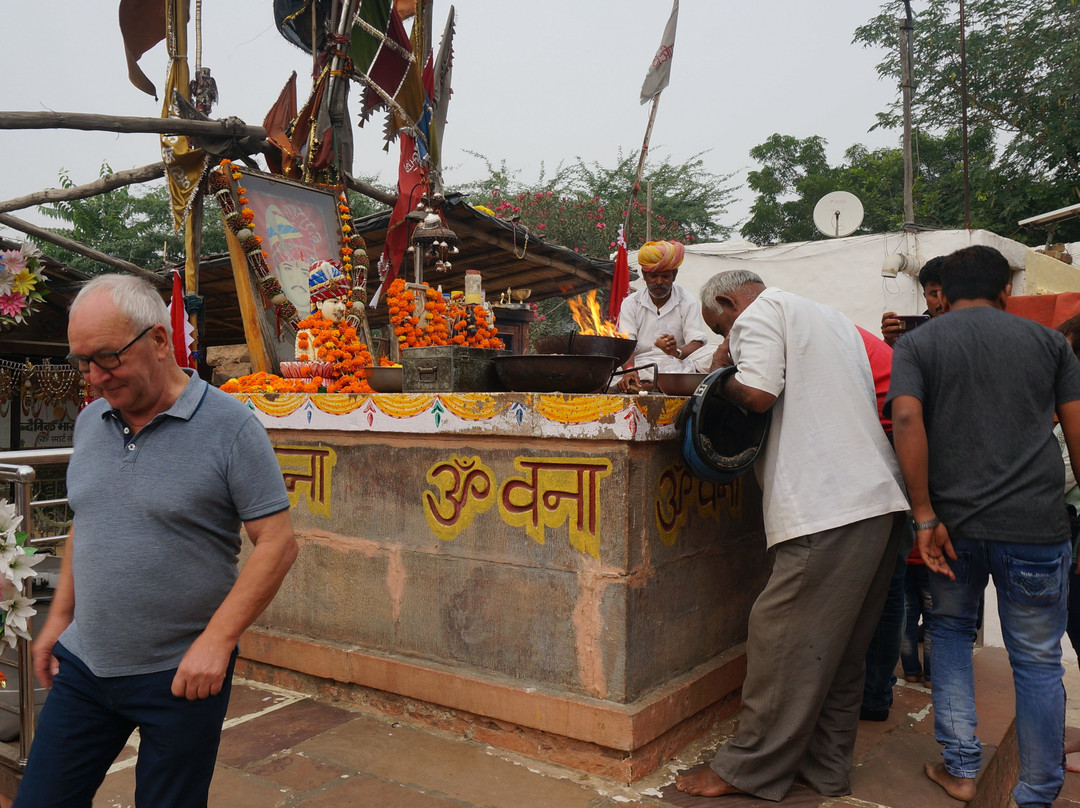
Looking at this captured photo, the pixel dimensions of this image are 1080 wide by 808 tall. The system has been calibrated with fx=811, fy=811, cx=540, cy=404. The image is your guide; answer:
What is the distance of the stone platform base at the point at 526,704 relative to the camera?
3.06 metres

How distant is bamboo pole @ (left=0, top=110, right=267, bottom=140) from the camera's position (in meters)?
5.57

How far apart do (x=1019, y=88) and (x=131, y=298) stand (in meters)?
21.7

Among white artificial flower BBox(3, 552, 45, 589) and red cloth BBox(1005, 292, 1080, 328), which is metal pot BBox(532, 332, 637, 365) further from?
red cloth BBox(1005, 292, 1080, 328)

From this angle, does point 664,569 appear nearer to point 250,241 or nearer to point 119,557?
point 119,557

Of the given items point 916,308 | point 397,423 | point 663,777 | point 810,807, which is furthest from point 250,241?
point 916,308

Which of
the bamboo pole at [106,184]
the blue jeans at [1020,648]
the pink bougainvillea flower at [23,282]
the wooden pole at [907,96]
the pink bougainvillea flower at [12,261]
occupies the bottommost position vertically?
the blue jeans at [1020,648]

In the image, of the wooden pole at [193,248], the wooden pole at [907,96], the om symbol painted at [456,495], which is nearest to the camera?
the om symbol painted at [456,495]

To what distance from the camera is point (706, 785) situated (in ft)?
9.59

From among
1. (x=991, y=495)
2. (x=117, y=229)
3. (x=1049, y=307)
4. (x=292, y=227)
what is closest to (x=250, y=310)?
→ (x=292, y=227)

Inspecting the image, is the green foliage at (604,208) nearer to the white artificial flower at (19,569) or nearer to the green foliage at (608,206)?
the green foliage at (608,206)

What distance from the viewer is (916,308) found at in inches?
495

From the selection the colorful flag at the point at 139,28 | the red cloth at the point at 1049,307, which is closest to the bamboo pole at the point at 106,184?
the colorful flag at the point at 139,28

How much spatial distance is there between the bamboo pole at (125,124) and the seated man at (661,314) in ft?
11.8

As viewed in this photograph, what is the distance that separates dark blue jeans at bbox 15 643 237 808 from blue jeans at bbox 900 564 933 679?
11.4 feet
